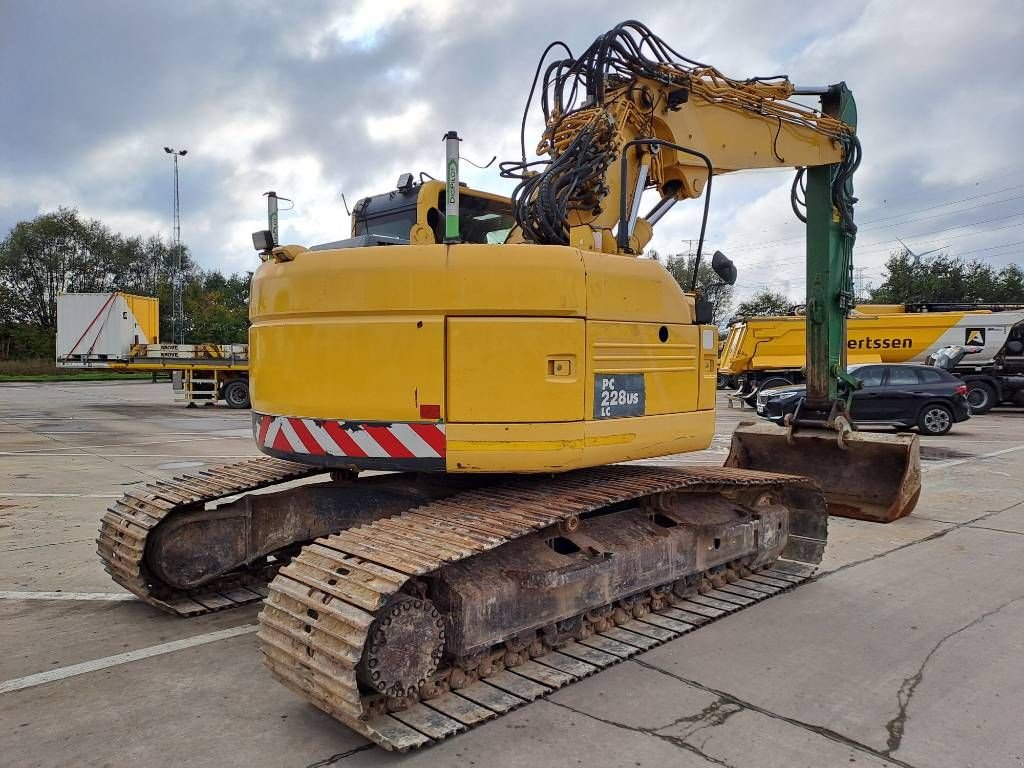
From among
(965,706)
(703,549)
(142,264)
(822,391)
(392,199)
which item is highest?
(142,264)

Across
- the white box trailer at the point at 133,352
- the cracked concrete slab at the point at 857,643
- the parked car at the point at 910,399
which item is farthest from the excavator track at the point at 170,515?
the white box trailer at the point at 133,352

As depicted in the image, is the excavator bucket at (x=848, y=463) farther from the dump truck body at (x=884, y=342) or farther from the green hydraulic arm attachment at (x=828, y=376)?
the dump truck body at (x=884, y=342)

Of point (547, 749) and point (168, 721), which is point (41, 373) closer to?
point (168, 721)

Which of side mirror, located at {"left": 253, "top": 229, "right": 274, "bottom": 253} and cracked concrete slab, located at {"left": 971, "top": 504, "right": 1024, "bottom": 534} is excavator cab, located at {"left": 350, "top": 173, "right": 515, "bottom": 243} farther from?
cracked concrete slab, located at {"left": 971, "top": 504, "right": 1024, "bottom": 534}

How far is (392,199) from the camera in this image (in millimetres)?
5465

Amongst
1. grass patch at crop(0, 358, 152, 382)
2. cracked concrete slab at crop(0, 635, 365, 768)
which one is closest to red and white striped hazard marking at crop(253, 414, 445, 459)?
cracked concrete slab at crop(0, 635, 365, 768)

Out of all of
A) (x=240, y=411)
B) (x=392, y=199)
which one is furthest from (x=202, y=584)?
(x=240, y=411)

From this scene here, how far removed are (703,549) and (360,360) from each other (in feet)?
8.43

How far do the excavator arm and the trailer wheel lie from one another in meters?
18.9

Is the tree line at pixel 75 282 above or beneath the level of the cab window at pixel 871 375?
above

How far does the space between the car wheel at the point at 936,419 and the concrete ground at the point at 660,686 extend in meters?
9.95

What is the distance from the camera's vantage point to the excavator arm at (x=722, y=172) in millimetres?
5035

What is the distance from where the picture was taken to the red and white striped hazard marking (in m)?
4.05

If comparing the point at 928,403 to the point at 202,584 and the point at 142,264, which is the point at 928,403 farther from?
the point at 142,264
